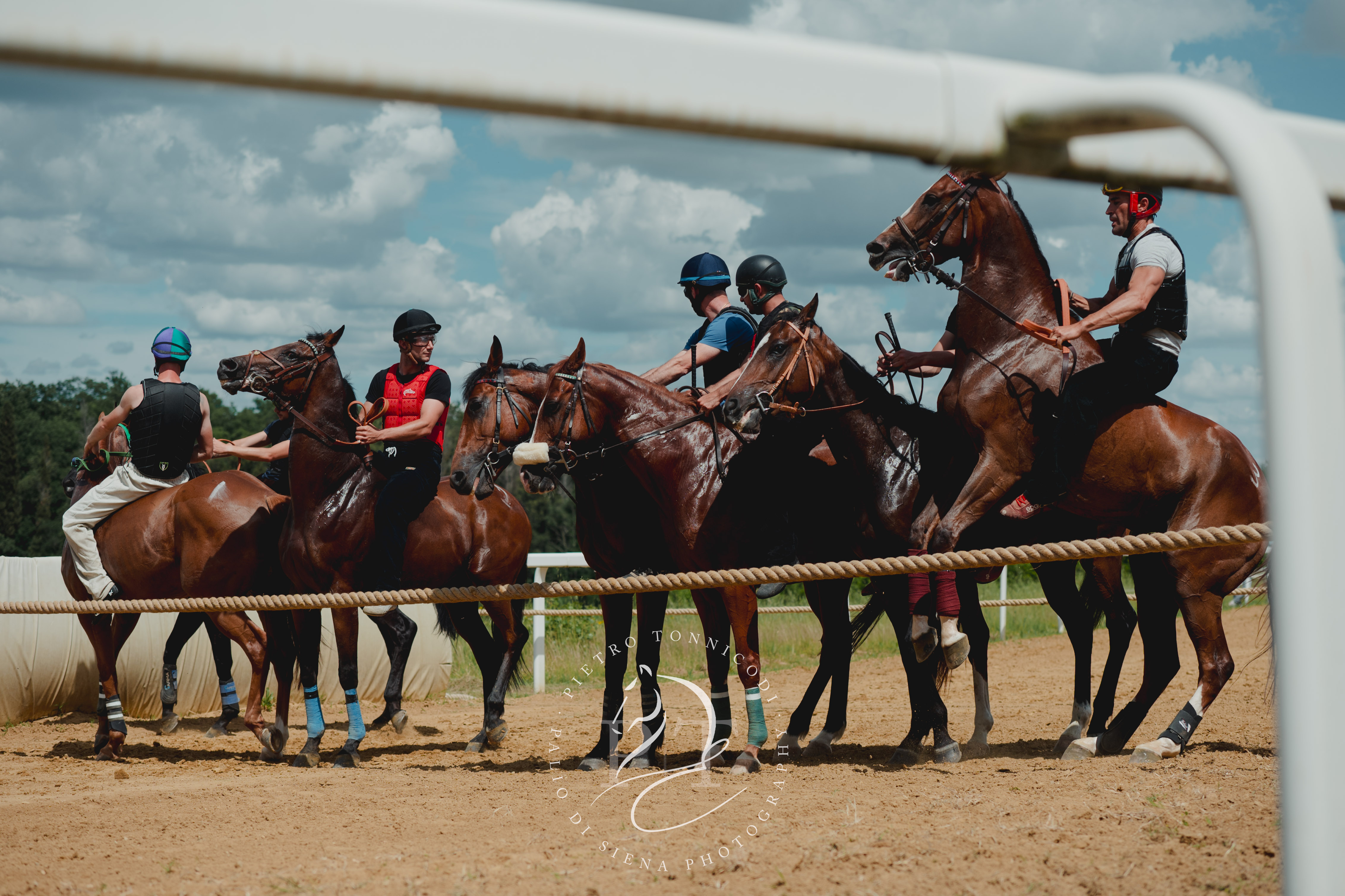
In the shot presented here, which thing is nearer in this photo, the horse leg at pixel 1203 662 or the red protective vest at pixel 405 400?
the horse leg at pixel 1203 662

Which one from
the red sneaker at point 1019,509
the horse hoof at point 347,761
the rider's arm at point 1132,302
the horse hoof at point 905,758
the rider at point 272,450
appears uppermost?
the rider's arm at point 1132,302

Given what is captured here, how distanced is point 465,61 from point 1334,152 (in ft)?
4.64

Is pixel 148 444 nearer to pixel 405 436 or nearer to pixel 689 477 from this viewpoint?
pixel 405 436

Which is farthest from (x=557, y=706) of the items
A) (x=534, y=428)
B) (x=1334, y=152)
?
(x=1334, y=152)

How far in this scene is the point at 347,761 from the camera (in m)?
7.63

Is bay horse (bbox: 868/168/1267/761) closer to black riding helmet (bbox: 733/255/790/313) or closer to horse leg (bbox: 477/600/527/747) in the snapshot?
black riding helmet (bbox: 733/255/790/313)

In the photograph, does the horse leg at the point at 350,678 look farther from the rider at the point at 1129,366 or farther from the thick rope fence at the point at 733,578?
the rider at the point at 1129,366

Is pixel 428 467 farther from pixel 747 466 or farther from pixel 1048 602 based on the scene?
pixel 1048 602

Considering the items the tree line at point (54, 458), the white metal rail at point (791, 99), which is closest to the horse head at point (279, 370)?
the white metal rail at point (791, 99)

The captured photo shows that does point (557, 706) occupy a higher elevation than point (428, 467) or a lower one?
lower

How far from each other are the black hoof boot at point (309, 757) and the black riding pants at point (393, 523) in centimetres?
114

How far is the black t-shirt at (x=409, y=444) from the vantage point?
7.91 metres

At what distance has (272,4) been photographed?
1.33 metres

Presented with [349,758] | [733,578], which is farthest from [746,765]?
[349,758]
